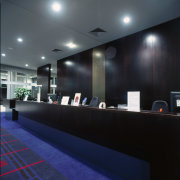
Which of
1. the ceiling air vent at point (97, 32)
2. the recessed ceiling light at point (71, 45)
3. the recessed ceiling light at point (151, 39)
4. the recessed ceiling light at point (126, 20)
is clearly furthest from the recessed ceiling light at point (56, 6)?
the recessed ceiling light at point (151, 39)

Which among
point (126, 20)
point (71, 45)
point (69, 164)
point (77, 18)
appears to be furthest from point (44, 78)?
point (69, 164)

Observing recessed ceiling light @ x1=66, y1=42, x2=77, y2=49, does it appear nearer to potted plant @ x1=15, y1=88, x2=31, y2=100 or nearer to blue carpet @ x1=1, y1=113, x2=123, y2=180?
potted plant @ x1=15, y1=88, x2=31, y2=100

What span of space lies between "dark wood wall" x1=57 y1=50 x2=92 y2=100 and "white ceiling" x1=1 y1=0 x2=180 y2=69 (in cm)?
120

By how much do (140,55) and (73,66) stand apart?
355 centimetres

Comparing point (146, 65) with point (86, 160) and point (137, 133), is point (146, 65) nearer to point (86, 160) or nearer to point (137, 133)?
point (137, 133)

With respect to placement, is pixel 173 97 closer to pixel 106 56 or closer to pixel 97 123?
pixel 97 123

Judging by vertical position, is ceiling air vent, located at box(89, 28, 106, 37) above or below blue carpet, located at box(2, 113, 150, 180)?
above

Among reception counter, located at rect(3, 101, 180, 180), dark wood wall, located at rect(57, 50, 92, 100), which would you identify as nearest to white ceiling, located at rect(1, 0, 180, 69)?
dark wood wall, located at rect(57, 50, 92, 100)

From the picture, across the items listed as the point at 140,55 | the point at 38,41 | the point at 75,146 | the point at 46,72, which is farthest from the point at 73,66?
the point at 75,146

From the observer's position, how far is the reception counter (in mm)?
1124

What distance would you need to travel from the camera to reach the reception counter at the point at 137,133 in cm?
112

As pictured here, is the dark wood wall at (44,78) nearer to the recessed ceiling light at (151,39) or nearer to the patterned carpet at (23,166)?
the patterned carpet at (23,166)

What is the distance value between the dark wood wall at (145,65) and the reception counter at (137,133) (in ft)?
8.43

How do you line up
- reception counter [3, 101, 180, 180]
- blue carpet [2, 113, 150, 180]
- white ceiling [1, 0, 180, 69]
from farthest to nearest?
1. white ceiling [1, 0, 180, 69]
2. blue carpet [2, 113, 150, 180]
3. reception counter [3, 101, 180, 180]
